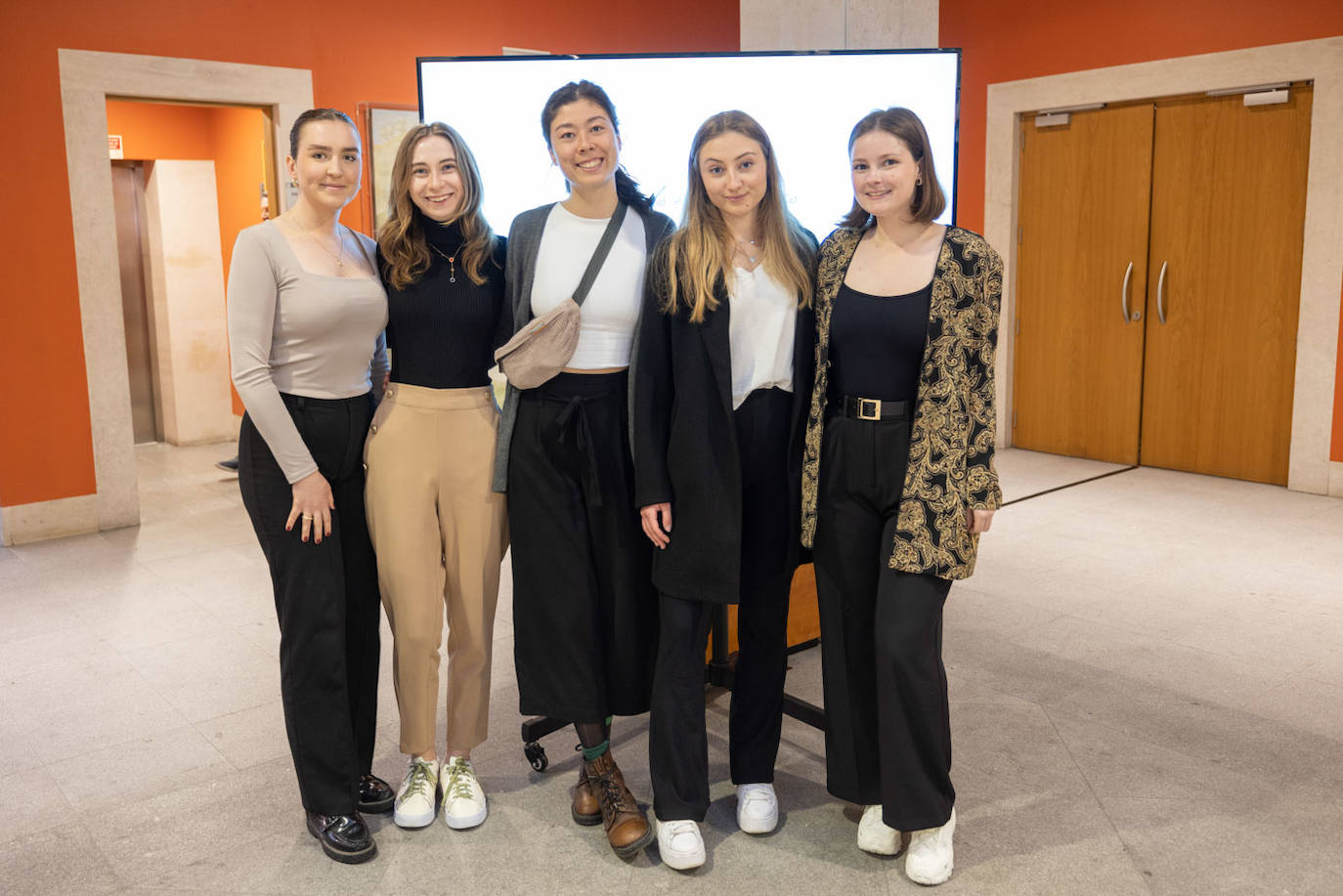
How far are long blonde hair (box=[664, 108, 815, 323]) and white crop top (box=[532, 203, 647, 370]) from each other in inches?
4.9

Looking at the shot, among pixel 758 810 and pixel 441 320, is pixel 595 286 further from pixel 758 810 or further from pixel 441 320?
pixel 758 810

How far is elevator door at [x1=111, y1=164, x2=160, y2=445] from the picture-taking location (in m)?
7.62

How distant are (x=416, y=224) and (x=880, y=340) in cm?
101

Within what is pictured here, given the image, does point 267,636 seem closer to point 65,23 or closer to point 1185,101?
point 65,23

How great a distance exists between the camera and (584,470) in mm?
2361

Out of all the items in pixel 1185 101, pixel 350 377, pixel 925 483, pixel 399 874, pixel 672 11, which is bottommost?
pixel 399 874

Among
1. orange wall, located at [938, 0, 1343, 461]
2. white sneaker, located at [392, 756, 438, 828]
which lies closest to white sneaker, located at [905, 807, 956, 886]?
white sneaker, located at [392, 756, 438, 828]

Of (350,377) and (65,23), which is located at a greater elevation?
(65,23)

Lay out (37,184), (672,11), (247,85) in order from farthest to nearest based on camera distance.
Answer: (672,11) < (247,85) < (37,184)

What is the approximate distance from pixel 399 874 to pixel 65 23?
14.6 ft

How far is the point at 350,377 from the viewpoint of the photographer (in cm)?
235

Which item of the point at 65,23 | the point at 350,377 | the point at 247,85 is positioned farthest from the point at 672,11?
the point at 350,377

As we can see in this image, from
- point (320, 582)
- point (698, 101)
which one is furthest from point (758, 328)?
point (698, 101)

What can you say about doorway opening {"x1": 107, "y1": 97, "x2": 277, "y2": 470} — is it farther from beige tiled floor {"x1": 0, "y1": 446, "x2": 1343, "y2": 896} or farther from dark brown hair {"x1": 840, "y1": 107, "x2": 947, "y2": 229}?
dark brown hair {"x1": 840, "y1": 107, "x2": 947, "y2": 229}
